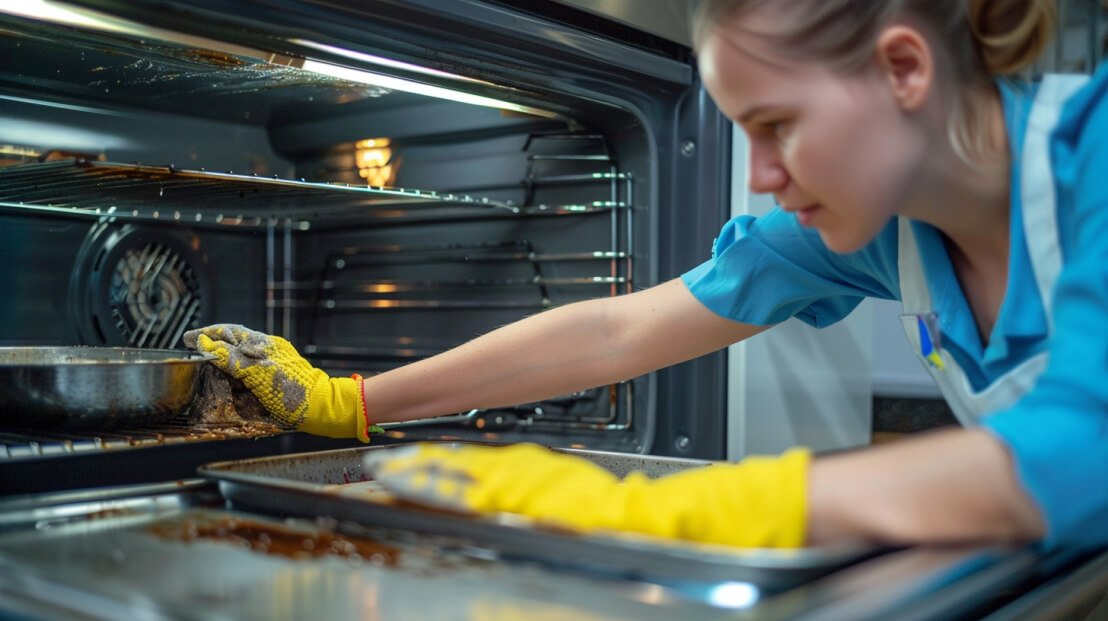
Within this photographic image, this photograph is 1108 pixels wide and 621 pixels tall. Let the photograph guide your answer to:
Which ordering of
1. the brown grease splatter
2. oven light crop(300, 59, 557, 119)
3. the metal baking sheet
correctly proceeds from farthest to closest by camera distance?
oven light crop(300, 59, 557, 119), the brown grease splatter, the metal baking sheet

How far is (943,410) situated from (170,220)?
1.79 m

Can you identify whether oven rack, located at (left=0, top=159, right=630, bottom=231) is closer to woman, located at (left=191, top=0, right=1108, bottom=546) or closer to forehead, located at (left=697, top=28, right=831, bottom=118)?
woman, located at (left=191, top=0, right=1108, bottom=546)

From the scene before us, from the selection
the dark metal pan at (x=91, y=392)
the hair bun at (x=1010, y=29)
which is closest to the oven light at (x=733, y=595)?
the hair bun at (x=1010, y=29)

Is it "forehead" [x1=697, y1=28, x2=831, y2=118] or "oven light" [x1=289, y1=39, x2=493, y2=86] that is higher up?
"oven light" [x1=289, y1=39, x2=493, y2=86]

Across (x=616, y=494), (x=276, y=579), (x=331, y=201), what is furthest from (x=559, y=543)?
(x=331, y=201)

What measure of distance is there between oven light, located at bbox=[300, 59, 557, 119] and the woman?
0.30 metres

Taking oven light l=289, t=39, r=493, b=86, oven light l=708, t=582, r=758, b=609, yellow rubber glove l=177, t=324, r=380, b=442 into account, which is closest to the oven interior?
oven light l=289, t=39, r=493, b=86

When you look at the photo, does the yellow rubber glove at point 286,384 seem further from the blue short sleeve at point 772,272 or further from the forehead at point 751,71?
the forehead at point 751,71

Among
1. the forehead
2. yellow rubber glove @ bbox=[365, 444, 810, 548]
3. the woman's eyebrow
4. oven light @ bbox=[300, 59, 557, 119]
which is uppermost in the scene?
oven light @ bbox=[300, 59, 557, 119]

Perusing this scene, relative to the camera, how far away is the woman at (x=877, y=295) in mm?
623

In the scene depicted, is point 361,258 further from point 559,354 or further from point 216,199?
point 559,354

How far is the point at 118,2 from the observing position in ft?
2.89

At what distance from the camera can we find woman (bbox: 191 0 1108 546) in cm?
62

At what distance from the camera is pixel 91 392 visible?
0.94m
